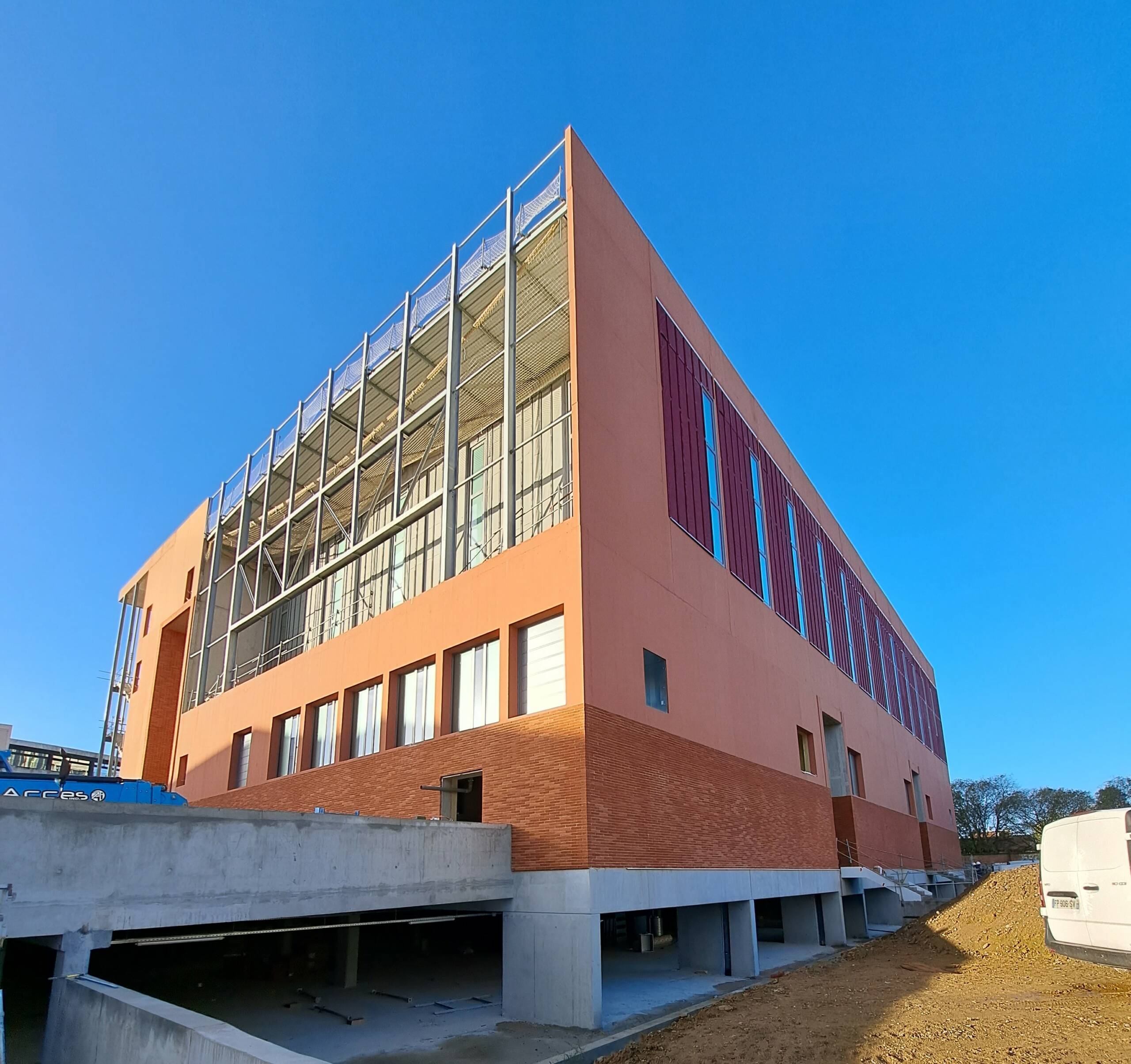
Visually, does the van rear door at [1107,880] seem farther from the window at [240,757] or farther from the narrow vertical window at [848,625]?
the narrow vertical window at [848,625]

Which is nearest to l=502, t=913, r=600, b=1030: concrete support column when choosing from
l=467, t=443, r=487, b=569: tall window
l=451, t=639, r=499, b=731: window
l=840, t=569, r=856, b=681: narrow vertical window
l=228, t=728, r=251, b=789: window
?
l=451, t=639, r=499, b=731: window

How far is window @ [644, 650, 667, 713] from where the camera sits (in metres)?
18.0

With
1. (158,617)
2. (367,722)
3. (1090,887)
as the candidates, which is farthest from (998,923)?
(158,617)

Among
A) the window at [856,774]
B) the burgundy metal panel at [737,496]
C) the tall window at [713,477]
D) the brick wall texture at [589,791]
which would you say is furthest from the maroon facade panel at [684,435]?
the window at [856,774]

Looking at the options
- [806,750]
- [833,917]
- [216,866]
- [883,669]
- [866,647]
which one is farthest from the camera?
[883,669]

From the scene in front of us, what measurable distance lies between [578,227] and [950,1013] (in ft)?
55.8

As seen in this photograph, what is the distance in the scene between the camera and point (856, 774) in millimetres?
34906

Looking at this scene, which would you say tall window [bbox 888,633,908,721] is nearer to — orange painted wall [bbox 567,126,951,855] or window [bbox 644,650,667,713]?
orange painted wall [bbox 567,126,951,855]

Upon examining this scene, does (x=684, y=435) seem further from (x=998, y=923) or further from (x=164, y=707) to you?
(x=164, y=707)

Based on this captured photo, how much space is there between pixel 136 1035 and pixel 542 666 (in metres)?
10.2

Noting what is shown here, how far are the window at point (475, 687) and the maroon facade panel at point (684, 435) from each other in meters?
5.91

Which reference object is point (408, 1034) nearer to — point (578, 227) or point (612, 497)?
point (612, 497)

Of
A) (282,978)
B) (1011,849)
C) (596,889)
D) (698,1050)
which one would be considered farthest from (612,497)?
(1011,849)

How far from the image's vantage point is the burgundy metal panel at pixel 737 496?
992 inches
